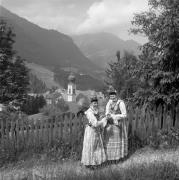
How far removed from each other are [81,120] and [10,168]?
217 centimetres

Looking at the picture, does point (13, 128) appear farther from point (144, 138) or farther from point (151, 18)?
point (151, 18)

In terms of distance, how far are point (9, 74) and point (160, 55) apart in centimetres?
1620

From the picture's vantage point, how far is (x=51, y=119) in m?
8.80

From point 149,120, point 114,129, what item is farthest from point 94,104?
point 149,120

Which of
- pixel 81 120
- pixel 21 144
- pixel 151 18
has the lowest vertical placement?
pixel 21 144

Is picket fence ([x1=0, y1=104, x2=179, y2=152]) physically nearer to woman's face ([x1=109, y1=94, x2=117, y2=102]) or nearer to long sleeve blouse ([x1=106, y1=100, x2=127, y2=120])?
long sleeve blouse ([x1=106, y1=100, x2=127, y2=120])

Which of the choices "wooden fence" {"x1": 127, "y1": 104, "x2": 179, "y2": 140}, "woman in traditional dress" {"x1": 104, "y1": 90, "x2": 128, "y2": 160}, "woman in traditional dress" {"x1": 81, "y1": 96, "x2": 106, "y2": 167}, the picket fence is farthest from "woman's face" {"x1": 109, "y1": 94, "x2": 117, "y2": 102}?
"wooden fence" {"x1": 127, "y1": 104, "x2": 179, "y2": 140}

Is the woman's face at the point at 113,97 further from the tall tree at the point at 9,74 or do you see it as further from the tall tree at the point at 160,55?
the tall tree at the point at 9,74

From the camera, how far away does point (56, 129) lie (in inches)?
349

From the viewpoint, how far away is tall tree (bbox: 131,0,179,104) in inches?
375

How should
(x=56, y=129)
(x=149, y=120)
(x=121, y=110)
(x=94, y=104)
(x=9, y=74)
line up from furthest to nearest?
(x=9, y=74) → (x=149, y=120) → (x=56, y=129) → (x=121, y=110) → (x=94, y=104)

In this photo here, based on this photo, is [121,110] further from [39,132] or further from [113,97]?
[39,132]

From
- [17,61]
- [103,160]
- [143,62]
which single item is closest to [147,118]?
[143,62]

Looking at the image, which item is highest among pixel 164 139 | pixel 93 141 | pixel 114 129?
→ pixel 114 129
